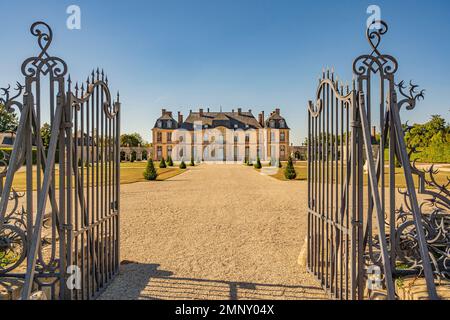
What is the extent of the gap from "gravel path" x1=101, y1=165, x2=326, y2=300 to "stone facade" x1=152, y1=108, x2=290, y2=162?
32.8 m

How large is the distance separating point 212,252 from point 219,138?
36665 millimetres

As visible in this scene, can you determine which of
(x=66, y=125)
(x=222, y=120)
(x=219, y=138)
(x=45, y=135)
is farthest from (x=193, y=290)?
(x=222, y=120)

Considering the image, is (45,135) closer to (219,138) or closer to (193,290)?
(193,290)

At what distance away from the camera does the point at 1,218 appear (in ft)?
6.14

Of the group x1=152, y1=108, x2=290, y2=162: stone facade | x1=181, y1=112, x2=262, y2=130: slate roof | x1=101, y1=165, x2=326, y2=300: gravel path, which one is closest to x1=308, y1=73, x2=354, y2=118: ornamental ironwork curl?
x1=101, y1=165, x2=326, y2=300: gravel path

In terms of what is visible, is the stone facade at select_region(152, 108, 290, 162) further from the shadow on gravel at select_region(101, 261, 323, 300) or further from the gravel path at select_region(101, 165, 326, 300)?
the shadow on gravel at select_region(101, 261, 323, 300)

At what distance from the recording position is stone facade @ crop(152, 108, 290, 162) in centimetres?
4003

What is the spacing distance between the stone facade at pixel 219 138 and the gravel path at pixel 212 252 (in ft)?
108

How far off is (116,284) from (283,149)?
3806 cm

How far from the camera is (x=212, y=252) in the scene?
153 inches

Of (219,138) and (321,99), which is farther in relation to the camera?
(219,138)

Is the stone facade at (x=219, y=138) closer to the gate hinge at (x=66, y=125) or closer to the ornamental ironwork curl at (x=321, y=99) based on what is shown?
the ornamental ironwork curl at (x=321, y=99)
